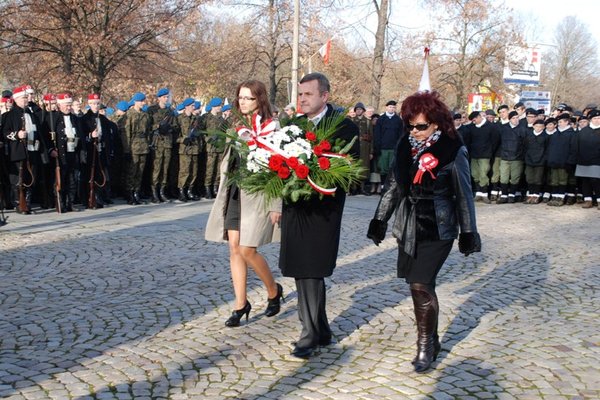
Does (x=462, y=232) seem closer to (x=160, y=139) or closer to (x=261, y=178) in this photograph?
(x=261, y=178)

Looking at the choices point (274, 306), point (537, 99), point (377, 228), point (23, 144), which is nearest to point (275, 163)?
point (377, 228)

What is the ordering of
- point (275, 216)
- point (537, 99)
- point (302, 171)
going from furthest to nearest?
point (537, 99) → point (275, 216) → point (302, 171)

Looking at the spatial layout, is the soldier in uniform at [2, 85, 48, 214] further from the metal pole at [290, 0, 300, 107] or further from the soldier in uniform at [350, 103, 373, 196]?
the metal pole at [290, 0, 300, 107]

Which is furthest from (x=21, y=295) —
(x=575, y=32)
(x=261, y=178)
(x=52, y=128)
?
(x=575, y=32)

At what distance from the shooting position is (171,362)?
4898 mm

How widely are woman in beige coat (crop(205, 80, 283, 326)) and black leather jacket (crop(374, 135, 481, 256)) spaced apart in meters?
0.99

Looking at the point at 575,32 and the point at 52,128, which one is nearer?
the point at 52,128

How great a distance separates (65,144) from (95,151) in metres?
0.87

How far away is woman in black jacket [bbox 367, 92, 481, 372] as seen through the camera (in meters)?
4.81

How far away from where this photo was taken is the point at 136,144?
14.2 meters

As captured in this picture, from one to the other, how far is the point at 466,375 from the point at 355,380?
768 mm

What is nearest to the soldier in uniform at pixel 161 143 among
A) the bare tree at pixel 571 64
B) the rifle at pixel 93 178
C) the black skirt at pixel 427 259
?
the rifle at pixel 93 178

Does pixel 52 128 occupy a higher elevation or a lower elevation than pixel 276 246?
higher

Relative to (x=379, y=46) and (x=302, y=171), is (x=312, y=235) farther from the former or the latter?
(x=379, y=46)
